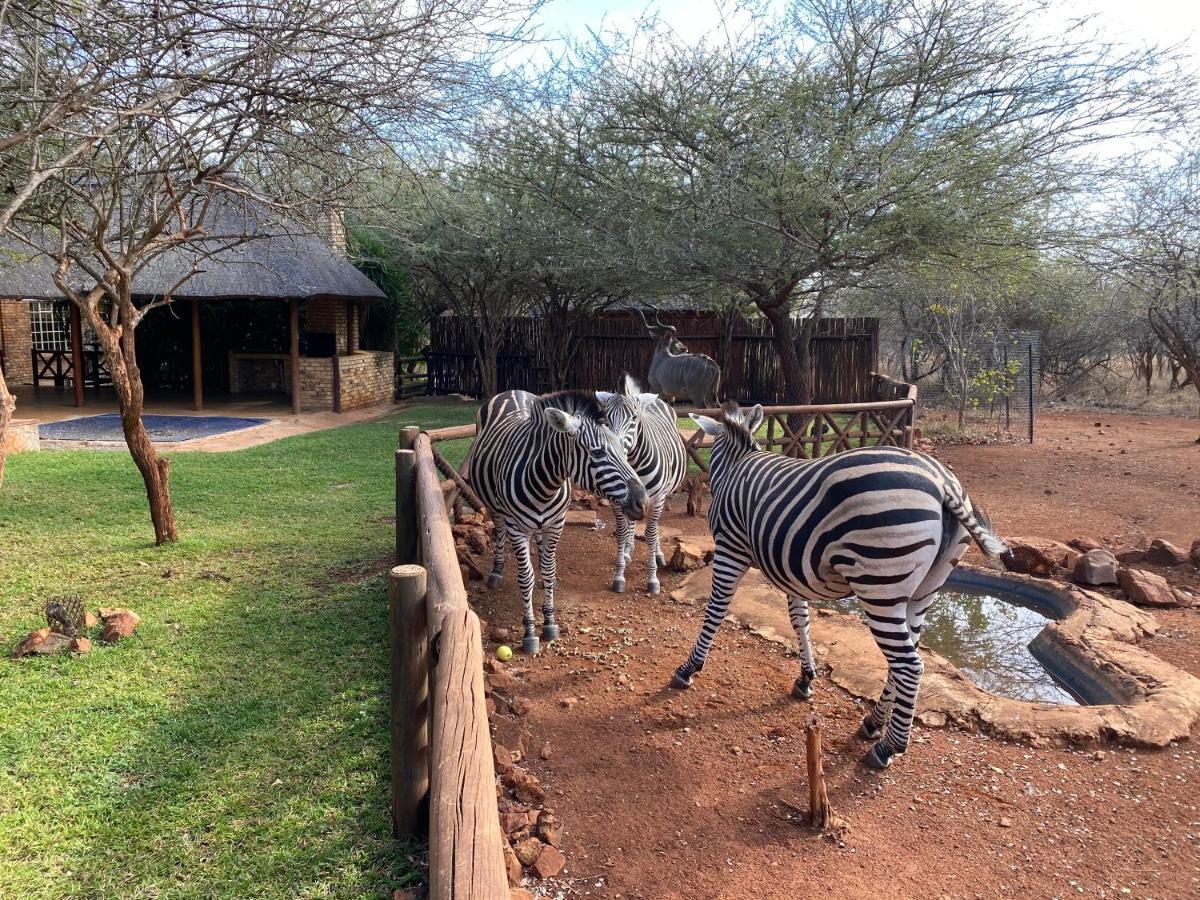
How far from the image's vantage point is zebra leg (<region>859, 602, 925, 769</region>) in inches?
145

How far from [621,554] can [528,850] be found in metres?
3.55

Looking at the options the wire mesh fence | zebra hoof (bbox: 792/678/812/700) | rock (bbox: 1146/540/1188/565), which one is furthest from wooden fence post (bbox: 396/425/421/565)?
the wire mesh fence

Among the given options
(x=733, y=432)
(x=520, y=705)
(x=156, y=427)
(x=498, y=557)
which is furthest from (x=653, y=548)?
(x=156, y=427)

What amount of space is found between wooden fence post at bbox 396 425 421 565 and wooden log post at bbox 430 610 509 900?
285 cm

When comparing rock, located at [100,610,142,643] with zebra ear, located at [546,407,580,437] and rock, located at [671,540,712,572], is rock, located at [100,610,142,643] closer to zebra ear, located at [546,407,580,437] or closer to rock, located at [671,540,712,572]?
zebra ear, located at [546,407,580,437]

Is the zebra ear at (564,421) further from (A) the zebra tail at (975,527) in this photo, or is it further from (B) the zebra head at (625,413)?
(A) the zebra tail at (975,527)

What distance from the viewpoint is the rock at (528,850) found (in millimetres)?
3084

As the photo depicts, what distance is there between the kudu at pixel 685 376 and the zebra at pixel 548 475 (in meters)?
9.53

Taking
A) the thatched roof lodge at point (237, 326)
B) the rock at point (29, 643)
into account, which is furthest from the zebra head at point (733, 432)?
the thatched roof lodge at point (237, 326)

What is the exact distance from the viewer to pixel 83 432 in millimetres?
13289

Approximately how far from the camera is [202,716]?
13.1 feet

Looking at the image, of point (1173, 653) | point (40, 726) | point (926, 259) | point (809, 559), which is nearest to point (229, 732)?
point (40, 726)

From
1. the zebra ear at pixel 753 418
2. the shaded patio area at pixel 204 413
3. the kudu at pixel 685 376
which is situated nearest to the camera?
the zebra ear at pixel 753 418

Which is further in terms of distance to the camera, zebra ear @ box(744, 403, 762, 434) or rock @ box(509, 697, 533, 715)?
zebra ear @ box(744, 403, 762, 434)
